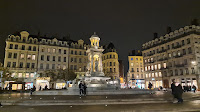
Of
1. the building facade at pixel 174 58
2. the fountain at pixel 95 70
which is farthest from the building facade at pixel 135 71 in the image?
the fountain at pixel 95 70

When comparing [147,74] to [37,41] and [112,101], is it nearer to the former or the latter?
[37,41]

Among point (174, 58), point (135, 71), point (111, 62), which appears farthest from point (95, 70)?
point (135, 71)

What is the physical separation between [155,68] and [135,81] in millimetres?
12775

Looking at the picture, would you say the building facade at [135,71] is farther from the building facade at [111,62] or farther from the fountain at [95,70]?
the fountain at [95,70]

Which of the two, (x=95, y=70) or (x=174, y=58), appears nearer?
(x=95, y=70)

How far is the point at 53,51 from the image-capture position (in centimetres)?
5994

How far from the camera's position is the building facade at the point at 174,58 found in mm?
47031

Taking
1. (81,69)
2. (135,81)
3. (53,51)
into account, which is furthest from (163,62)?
(53,51)

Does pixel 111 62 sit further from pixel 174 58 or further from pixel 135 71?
pixel 174 58

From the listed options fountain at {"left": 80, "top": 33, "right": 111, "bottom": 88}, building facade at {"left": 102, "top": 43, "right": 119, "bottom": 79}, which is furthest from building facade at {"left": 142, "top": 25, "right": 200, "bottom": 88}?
fountain at {"left": 80, "top": 33, "right": 111, "bottom": 88}

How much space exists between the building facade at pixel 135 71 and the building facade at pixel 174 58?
19.8 ft

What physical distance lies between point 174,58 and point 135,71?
22.4 meters

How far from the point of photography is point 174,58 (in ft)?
177

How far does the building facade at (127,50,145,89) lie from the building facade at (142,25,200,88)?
6.03 meters
